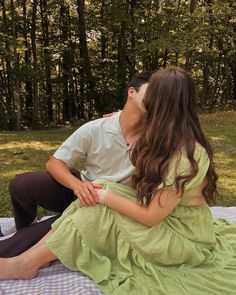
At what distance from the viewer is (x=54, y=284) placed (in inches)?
98.3

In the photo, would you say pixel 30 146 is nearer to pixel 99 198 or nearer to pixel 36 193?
pixel 36 193

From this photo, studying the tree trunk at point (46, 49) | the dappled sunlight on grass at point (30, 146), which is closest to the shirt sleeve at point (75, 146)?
the dappled sunlight on grass at point (30, 146)

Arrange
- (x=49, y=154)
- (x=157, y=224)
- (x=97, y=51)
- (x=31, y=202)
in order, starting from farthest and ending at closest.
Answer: (x=97, y=51), (x=49, y=154), (x=31, y=202), (x=157, y=224)

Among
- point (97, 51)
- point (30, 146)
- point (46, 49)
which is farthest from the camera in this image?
point (97, 51)

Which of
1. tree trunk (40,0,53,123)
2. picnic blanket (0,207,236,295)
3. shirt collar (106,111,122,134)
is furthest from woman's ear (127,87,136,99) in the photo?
tree trunk (40,0,53,123)

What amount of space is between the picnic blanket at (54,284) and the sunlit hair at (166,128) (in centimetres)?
55

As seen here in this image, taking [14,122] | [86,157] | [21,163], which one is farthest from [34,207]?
[14,122]

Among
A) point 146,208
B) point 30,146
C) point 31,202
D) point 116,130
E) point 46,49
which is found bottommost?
point 30,146

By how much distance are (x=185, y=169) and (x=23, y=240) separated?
3.98 feet

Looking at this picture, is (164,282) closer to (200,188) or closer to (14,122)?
(200,188)

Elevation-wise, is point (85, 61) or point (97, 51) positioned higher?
point (97, 51)

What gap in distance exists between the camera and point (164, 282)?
95.1 inches

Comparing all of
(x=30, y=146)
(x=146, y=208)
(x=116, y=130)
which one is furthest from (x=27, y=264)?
(x=30, y=146)

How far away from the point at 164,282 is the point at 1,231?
165 centimetres
